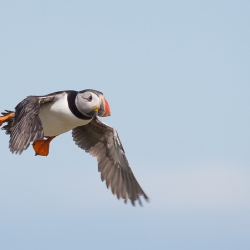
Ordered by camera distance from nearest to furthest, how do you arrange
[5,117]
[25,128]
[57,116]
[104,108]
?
[25,128] → [104,108] → [57,116] → [5,117]

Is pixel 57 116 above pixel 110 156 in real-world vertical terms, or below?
above

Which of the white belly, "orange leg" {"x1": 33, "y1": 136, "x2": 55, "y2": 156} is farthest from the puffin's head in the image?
"orange leg" {"x1": 33, "y1": 136, "x2": 55, "y2": 156}

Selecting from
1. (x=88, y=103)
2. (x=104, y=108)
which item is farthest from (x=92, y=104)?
(x=104, y=108)

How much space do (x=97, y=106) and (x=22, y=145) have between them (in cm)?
204

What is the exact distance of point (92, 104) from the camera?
13.2 m

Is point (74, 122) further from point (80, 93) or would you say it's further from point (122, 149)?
point (122, 149)

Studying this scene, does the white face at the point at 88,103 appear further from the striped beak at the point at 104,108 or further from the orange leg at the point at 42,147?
the orange leg at the point at 42,147

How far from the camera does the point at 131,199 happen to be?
14.8 meters

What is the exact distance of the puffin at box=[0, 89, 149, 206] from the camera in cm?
1188

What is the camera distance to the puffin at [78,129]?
11.9 m

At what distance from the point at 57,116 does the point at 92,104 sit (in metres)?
0.67

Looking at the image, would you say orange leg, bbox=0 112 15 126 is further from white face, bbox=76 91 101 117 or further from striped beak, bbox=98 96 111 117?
striped beak, bbox=98 96 111 117

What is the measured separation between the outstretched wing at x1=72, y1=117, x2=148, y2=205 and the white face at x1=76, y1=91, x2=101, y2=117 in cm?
152

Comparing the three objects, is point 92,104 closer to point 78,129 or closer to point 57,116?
point 57,116
